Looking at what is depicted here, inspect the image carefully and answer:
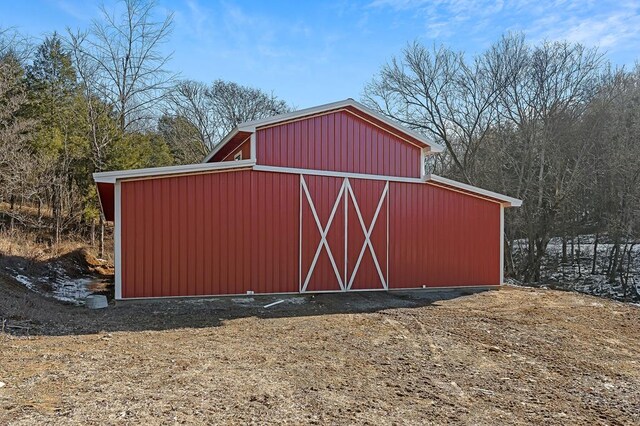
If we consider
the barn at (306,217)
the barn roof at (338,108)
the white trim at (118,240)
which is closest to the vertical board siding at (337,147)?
the barn at (306,217)

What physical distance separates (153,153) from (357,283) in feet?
50.6

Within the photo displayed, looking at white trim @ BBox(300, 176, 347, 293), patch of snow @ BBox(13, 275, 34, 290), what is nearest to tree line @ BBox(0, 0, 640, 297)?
patch of snow @ BBox(13, 275, 34, 290)

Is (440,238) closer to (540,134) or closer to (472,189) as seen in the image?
(472,189)

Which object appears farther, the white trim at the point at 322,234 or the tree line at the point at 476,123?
the tree line at the point at 476,123

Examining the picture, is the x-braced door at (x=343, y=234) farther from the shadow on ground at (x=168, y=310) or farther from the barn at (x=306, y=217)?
the shadow on ground at (x=168, y=310)

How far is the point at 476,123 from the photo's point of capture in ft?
68.2

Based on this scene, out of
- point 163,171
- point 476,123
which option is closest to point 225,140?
point 163,171

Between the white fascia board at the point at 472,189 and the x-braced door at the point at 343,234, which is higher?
the white fascia board at the point at 472,189

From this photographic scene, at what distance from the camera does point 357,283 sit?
1015 centimetres

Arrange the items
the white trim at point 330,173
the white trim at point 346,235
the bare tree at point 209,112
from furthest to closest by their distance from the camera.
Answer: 1. the bare tree at point 209,112
2. the white trim at point 346,235
3. the white trim at point 330,173

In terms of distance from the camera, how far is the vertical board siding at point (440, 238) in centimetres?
1059

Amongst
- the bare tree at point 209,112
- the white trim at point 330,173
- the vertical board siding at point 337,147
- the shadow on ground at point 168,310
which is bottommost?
the shadow on ground at point 168,310

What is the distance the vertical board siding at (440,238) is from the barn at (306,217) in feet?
0.09

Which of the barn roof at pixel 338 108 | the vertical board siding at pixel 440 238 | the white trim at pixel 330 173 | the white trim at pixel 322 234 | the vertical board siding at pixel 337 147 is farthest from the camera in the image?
the vertical board siding at pixel 440 238
